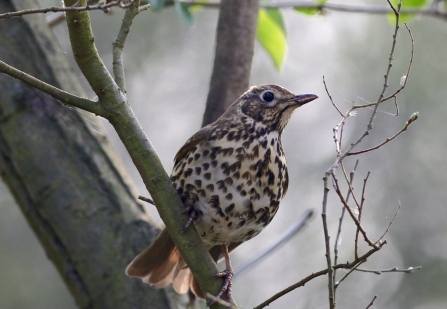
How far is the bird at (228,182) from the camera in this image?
3299 millimetres

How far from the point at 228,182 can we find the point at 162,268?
2.22ft

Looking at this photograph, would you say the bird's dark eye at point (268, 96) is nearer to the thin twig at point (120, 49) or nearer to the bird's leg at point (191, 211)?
the bird's leg at point (191, 211)

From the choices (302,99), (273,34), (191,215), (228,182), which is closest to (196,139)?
(228,182)

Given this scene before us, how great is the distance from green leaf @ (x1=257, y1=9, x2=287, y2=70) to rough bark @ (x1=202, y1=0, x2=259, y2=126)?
12cm

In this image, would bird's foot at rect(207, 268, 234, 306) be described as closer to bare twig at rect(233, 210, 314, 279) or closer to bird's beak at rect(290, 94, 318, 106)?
bare twig at rect(233, 210, 314, 279)

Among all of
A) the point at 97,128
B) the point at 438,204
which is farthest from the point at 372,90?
the point at 97,128

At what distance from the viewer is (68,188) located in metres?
3.48

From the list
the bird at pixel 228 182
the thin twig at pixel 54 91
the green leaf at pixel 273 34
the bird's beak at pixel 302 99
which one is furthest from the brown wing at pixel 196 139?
the thin twig at pixel 54 91

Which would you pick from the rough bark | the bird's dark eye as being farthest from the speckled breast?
the rough bark

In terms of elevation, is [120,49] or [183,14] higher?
[183,14]

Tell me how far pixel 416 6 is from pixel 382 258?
21.5 ft

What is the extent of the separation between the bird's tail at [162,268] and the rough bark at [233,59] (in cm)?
99

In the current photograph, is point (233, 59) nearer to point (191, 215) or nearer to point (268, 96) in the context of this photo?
point (268, 96)

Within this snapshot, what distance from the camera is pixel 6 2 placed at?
11.9 feet
